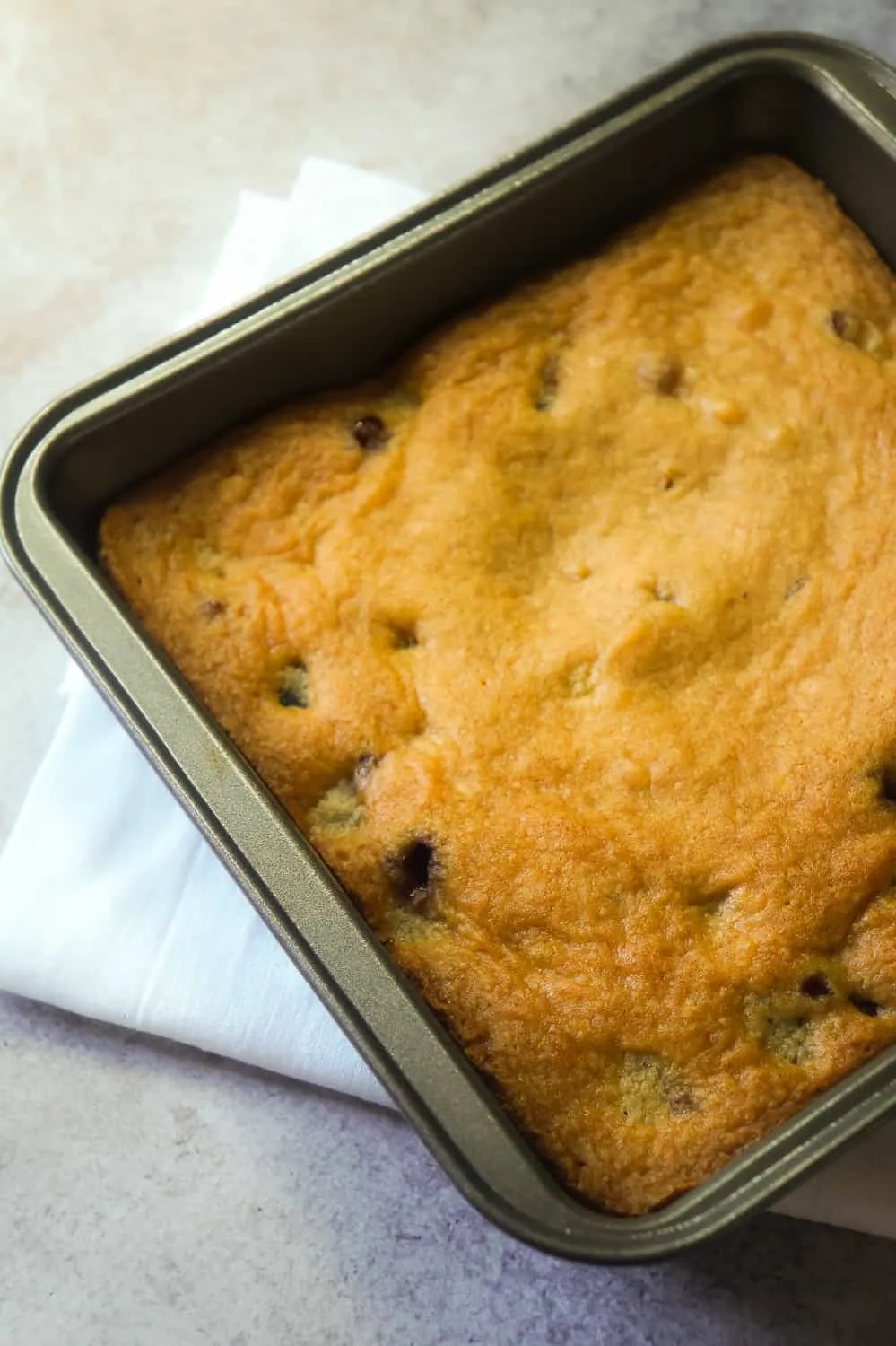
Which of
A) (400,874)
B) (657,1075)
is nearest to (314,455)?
(400,874)

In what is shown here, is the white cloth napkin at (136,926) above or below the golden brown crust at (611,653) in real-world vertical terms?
below

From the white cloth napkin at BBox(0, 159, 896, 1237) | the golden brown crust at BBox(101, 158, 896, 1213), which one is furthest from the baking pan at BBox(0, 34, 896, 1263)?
the white cloth napkin at BBox(0, 159, 896, 1237)

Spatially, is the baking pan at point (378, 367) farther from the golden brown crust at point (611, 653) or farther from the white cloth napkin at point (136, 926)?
the white cloth napkin at point (136, 926)

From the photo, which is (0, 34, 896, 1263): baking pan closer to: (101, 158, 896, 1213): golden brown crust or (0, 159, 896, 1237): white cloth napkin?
(101, 158, 896, 1213): golden brown crust

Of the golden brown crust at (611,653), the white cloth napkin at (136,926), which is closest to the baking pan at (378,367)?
the golden brown crust at (611,653)

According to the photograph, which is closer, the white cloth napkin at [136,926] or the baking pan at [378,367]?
the baking pan at [378,367]

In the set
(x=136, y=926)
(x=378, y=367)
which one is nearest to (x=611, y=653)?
(x=378, y=367)

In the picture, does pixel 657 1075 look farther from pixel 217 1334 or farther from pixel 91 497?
pixel 91 497
